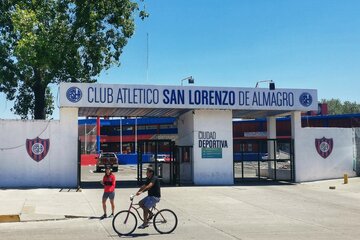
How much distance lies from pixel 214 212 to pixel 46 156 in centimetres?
1147

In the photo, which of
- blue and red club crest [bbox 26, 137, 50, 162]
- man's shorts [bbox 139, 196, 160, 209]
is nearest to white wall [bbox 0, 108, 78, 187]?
blue and red club crest [bbox 26, 137, 50, 162]

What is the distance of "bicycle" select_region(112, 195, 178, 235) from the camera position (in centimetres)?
1222

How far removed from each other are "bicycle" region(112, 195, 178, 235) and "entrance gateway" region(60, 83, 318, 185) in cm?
1378

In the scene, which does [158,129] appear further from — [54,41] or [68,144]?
[68,144]

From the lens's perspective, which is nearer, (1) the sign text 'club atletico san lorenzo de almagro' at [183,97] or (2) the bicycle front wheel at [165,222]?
(2) the bicycle front wheel at [165,222]

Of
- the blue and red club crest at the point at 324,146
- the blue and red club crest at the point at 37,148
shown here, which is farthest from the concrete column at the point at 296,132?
the blue and red club crest at the point at 37,148

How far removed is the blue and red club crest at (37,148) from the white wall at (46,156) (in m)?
0.16

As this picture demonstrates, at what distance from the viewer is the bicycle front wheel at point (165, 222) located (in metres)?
12.4

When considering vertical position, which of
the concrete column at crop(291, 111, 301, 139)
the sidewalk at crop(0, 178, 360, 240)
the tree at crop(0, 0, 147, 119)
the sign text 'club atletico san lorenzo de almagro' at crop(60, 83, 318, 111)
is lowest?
the sidewalk at crop(0, 178, 360, 240)

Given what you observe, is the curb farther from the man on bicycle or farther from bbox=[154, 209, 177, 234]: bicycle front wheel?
bbox=[154, 209, 177, 234]: bicycle front wheel

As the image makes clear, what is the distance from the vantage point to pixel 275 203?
64.8ft

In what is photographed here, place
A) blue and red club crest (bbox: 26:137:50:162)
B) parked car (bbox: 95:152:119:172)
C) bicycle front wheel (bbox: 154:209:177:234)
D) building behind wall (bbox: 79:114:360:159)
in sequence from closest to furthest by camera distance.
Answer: bicycle front wheel (bbox: 154:209:177:234), blue and red club crest (bbox: 26:137:50:162), parked car (bbox: 95:152:119:172), building behind wall (bbox: 79:114:360:159)

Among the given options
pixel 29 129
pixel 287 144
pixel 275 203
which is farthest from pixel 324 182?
pixel 29 129

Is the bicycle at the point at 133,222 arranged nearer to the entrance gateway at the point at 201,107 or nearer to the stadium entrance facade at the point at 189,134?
the stadium entrance facade at the point at 189,134
